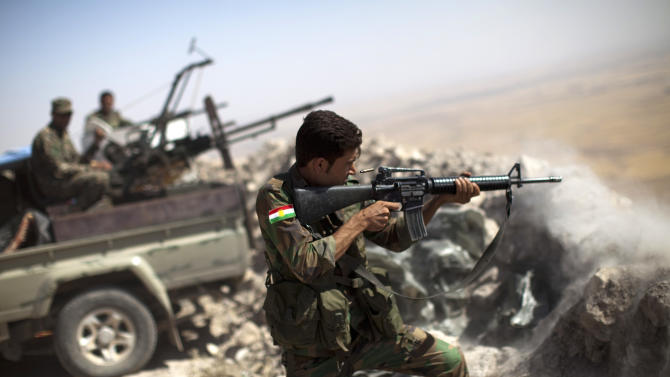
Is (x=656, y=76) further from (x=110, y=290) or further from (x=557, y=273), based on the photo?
(x=110, y=290)

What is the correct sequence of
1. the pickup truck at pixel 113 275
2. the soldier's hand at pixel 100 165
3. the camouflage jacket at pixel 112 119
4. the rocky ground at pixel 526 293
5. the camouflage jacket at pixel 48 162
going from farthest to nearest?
the camouflage jacket at pixel 112 119, the soldier's hand at pixel 100 165, the camouflage jacket at pixel 48 162, the pickup truck at pixel 113 275, the rocky ground at pixel 526 293

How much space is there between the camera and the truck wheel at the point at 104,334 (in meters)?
4.12

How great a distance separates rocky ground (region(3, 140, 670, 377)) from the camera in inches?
104

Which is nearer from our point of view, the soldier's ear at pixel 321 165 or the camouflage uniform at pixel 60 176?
the soldier's ear at pixel 321 165

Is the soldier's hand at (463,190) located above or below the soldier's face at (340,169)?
below

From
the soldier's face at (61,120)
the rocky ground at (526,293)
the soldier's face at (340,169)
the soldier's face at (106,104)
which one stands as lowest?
the rocky ground at (526,293)

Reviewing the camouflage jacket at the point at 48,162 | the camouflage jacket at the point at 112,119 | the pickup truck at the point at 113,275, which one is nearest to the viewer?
the pickup truck at the point at 113,275

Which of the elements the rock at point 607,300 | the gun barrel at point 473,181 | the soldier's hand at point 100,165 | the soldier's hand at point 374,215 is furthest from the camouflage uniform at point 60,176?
the rock at point 607,300

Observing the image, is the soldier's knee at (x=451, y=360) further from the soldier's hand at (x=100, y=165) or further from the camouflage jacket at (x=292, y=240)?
the soldier's hand at (x=100, y=165)

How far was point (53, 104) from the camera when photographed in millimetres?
5086

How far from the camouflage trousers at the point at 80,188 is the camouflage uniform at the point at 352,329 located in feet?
10.8

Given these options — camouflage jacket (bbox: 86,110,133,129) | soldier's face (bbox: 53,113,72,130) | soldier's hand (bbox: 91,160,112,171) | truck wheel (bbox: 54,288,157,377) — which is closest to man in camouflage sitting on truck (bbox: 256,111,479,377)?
truck wheel (bbox: 54,288,157,377)

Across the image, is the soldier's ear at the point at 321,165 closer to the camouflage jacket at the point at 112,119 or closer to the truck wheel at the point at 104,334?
the truck wheel at the point at 104,334

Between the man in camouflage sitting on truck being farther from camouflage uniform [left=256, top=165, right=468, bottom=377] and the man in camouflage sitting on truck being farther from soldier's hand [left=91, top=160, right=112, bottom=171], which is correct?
soldier's hand [left=91, top=160, right=112, bottom=171]
